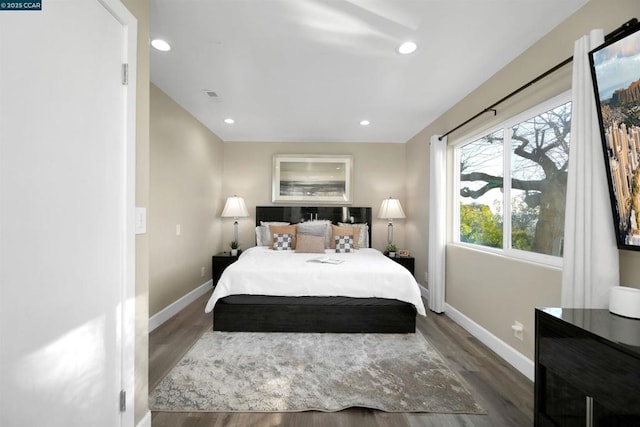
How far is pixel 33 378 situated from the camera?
3.06ft

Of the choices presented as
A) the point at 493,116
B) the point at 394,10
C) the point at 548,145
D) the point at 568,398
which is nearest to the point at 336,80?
the point at 394,10

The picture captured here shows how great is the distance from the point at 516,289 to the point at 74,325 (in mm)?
2891

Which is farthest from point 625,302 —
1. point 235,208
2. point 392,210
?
point 235,208

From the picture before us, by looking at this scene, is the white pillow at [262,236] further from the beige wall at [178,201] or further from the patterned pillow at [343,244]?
the patterned pillow at [343,244]

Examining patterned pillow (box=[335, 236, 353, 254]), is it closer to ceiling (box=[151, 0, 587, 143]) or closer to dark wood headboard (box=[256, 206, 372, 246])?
dark wood headboard (box=[256, 206, 372, 246])

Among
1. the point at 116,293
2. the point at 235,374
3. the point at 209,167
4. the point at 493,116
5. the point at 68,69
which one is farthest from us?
the point at 209,167

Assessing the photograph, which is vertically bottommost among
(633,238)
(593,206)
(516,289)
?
(516,289)

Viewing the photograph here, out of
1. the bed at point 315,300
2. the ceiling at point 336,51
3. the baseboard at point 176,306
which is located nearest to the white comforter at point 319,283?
the bed at point 315,300

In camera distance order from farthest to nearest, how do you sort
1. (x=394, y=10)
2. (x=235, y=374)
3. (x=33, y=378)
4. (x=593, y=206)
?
(x=235, y=374) < (x=394, y=10) < (x=593, y=206) < (x=33, y=378)

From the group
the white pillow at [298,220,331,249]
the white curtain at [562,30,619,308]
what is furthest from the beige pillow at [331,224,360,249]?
the white curtain at [562,30,619,308]

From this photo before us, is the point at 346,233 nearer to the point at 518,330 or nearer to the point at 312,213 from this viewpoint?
the point at 312,213

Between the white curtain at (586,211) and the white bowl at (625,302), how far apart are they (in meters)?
0.17

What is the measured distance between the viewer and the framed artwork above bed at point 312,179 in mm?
4910

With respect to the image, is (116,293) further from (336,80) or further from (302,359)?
(336,80)
